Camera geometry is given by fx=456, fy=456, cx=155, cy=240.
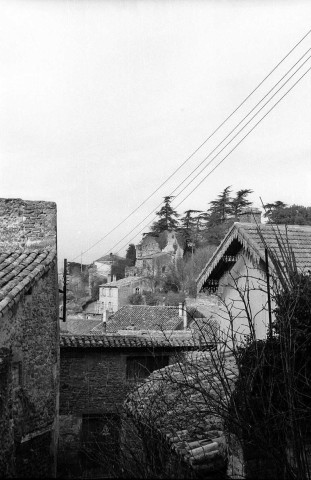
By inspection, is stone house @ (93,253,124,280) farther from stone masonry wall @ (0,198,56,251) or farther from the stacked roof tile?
stone masonry wall @ (0,198,56,251)

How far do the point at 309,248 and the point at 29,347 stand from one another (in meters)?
6.66

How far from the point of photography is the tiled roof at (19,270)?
7783 millimetres

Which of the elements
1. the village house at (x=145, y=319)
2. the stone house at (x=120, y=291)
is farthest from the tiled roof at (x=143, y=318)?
the stone house at (x=120, y=291)

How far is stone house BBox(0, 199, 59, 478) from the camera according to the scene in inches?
299

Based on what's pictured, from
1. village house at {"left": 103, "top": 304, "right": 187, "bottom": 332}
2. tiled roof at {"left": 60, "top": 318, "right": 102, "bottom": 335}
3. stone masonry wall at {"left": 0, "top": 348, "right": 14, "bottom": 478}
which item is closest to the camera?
stone masonry wall at {"left": 0, "top": 348, "right": 14, "bottom": 478}

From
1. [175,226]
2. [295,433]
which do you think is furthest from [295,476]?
[175,226]

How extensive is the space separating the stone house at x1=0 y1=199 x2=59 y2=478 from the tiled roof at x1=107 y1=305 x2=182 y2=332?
821 inches

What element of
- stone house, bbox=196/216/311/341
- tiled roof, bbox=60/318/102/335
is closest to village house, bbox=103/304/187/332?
tiled roof, bbox=60/318/102/335

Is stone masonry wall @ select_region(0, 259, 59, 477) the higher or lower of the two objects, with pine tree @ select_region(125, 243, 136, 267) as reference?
lower

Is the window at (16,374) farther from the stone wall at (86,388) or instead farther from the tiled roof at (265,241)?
the stone wall at (86,388)

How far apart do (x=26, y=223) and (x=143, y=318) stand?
22.9 meters

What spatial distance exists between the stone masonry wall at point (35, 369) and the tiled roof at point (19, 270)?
0.31 meters

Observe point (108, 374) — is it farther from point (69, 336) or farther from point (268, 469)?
point (268, 469)

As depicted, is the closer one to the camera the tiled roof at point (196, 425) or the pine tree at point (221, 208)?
the tiled roof at point (196, 425)
